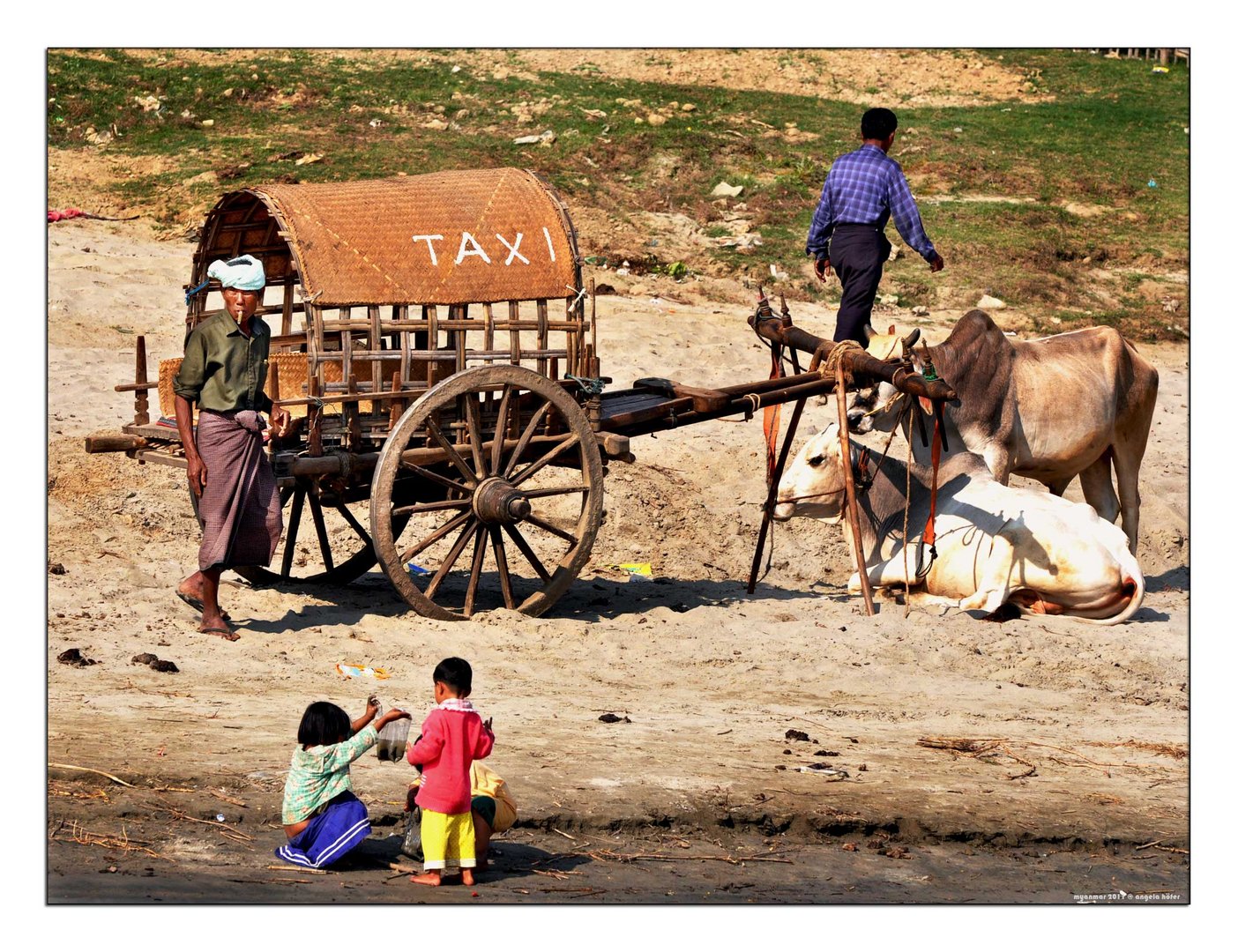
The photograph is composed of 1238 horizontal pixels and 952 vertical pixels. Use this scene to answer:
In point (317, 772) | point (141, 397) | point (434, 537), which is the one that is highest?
point (141, 397)

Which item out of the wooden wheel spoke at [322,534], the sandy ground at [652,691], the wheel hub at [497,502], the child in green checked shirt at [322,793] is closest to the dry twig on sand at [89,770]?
the sandy ground at [652,691]

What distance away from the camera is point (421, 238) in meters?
9.03

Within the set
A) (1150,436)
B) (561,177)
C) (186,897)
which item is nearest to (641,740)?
(186,897)

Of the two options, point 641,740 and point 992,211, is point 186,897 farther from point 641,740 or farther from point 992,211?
point 992,211

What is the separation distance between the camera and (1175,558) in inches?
512

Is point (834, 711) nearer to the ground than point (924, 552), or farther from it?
nearer to the ground

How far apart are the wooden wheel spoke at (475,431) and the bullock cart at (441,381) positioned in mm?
10

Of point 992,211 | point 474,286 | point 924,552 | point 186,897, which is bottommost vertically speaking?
point 186,897

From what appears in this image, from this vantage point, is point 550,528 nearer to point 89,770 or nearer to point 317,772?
point 89,770

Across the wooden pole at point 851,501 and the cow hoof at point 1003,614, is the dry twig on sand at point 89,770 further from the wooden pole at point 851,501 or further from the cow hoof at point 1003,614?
the cow hoof at point 1003,614

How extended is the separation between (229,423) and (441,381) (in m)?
1.31

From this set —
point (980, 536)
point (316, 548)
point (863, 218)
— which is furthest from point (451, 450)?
point (980, 536)

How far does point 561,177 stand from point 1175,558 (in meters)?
9.31

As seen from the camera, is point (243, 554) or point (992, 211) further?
point (992, 211)
